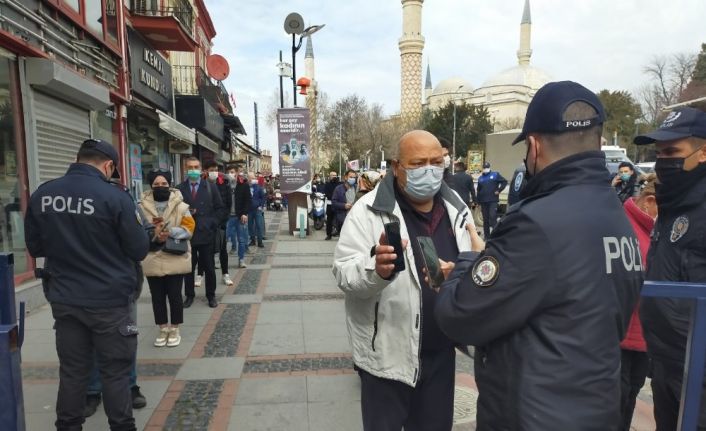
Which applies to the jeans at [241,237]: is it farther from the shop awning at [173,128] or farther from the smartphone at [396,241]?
the smartphone at [396,241]

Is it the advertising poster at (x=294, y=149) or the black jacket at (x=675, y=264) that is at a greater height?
the advertising poster at (x=294, y=149)

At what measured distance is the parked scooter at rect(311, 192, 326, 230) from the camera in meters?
14.4

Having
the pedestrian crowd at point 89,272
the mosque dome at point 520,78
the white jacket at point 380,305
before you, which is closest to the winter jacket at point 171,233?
the pedestrian crowd at point 89,272

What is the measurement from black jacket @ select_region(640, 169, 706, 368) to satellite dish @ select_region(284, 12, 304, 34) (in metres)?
12.3

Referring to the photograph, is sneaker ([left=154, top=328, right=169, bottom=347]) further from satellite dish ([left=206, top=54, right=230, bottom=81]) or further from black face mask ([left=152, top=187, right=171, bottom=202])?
satellite dish ([left=206, top=54, right=230, bottom=81])

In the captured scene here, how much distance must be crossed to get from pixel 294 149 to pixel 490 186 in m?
5.62

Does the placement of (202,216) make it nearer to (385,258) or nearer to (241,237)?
(241,237)

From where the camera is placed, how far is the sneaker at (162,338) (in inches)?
190

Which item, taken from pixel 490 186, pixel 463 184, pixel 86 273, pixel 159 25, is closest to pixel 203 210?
pixel 86 273

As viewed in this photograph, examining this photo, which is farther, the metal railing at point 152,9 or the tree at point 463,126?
the tree at point 463,126

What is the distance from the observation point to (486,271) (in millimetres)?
1445

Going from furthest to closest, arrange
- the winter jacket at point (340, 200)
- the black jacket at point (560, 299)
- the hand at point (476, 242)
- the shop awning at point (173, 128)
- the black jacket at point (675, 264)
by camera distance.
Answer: the shop awning at point (173, 128) < the winter jacket at point (340, 200) < the hand at point (476, 242) < the black jacket at point (675, 264) < the black jacket at point (560, 299)

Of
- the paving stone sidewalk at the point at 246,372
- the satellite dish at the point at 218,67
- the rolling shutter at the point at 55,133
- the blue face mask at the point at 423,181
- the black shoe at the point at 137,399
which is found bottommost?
the paving stone sidewalk at the point at 246,372

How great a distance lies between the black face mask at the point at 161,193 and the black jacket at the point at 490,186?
352 inches
